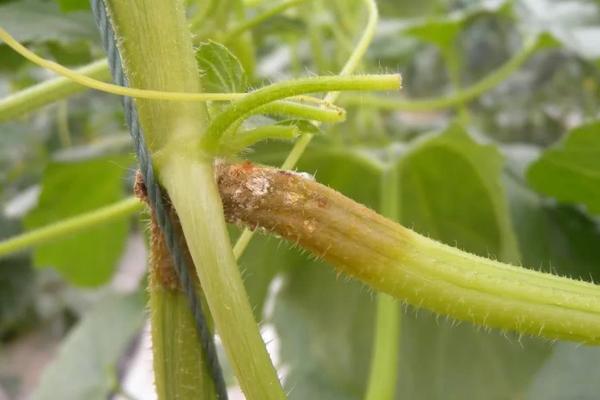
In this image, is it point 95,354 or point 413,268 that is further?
point 95,354

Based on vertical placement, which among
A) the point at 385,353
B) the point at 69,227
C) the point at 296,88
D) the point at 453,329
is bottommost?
the point at 453,329

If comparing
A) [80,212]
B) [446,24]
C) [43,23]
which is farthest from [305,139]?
[80,212]

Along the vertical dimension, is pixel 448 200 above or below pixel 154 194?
below

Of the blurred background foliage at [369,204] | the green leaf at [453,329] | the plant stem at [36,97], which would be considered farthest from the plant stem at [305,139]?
the green leaf at [453,329]

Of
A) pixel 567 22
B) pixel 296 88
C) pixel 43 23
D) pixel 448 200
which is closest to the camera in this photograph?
pixel 296 88

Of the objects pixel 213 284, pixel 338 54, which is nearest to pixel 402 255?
pixel 213 284

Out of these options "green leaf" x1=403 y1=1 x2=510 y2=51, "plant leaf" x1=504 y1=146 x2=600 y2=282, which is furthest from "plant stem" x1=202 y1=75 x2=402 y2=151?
"green leaf" x1=403 y1=1 x2=510 y2=51

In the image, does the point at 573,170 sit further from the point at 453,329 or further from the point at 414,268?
the point at 414,268
